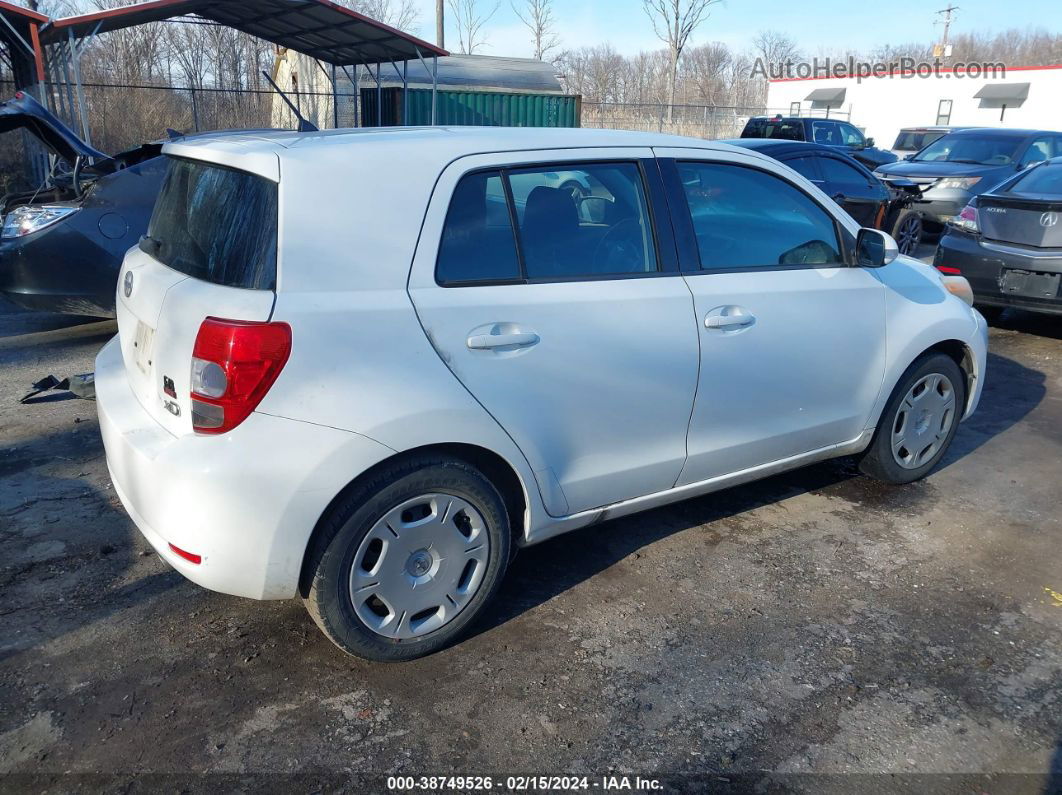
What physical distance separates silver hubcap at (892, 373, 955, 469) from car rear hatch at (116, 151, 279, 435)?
10.7 feet

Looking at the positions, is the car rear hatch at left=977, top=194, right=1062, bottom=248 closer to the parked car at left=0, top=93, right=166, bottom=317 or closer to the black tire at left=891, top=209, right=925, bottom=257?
the black tire at left=891, top=209, right=925, bottom=257

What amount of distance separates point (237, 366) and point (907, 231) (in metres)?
11.0

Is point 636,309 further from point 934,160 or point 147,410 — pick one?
point 934,160

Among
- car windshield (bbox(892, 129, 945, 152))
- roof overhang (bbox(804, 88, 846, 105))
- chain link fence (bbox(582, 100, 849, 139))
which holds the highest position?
roof overhang (bbox(804, 88, 846, 105))

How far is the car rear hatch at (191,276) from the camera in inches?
104

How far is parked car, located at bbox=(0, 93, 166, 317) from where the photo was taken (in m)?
6.40

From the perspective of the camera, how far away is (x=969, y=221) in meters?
7.68

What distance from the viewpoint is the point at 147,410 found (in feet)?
9.61

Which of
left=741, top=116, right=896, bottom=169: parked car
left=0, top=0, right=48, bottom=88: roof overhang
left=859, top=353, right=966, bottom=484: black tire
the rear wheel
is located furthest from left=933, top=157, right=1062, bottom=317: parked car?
left=0, top=0, right=48, bottom=88: roof overhang

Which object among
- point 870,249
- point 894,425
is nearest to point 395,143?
point 870,249

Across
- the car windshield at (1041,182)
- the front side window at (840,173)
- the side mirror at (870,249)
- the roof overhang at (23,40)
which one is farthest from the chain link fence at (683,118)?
the side mirror at (870,249)

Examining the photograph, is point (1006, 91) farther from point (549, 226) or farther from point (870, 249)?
point (549, 226)

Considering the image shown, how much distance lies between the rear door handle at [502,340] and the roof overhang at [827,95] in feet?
154

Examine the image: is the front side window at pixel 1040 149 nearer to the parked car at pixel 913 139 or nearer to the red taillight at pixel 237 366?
the parked car at pixel 913 139
